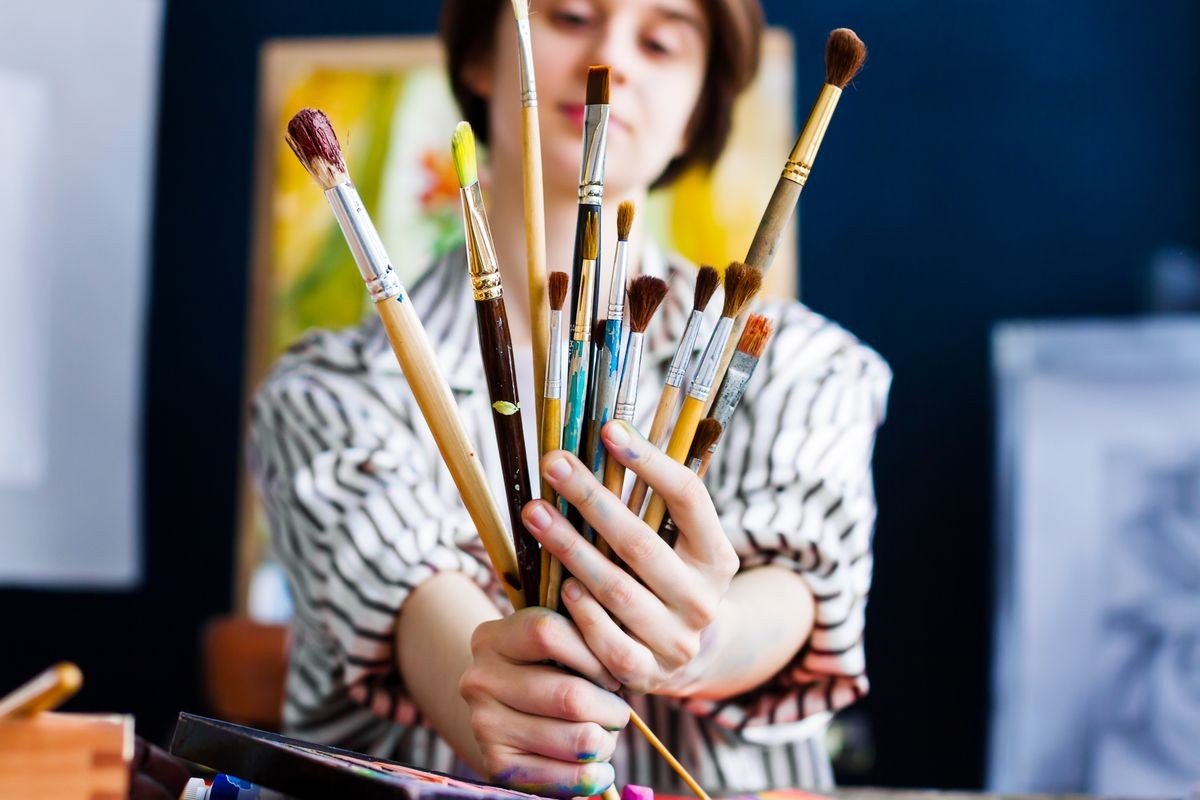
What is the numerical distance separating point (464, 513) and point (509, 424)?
0.25 m

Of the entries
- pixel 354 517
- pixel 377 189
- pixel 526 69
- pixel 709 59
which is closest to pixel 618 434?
pixel 526 69

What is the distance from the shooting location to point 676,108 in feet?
2.06

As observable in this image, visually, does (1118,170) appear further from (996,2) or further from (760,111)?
(760,111)

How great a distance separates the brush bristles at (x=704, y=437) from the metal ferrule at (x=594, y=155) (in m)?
0.07

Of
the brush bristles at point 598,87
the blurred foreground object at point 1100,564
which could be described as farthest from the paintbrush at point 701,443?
the blurred foreground object at point 1100,564

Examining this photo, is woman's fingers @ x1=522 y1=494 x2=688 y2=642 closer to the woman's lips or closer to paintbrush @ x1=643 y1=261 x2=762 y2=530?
paintbrush @ x1=643 y1=261 x2=762 y2=530

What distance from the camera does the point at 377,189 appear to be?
55.7 inches

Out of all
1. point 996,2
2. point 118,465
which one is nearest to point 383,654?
point 118,465

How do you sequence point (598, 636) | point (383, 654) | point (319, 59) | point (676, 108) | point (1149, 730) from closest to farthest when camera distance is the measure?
point (598, 636)
point (383, 654)
point (676, 108)
point (1149, 730)
point (319, 59)

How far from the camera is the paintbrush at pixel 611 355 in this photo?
0.34 meters

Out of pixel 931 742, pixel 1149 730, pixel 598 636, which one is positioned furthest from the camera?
pixel 931 742

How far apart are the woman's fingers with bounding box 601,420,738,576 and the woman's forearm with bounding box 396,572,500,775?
0.42 feet

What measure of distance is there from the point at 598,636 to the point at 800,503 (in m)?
0.23

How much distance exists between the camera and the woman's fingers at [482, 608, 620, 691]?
1.10ft
